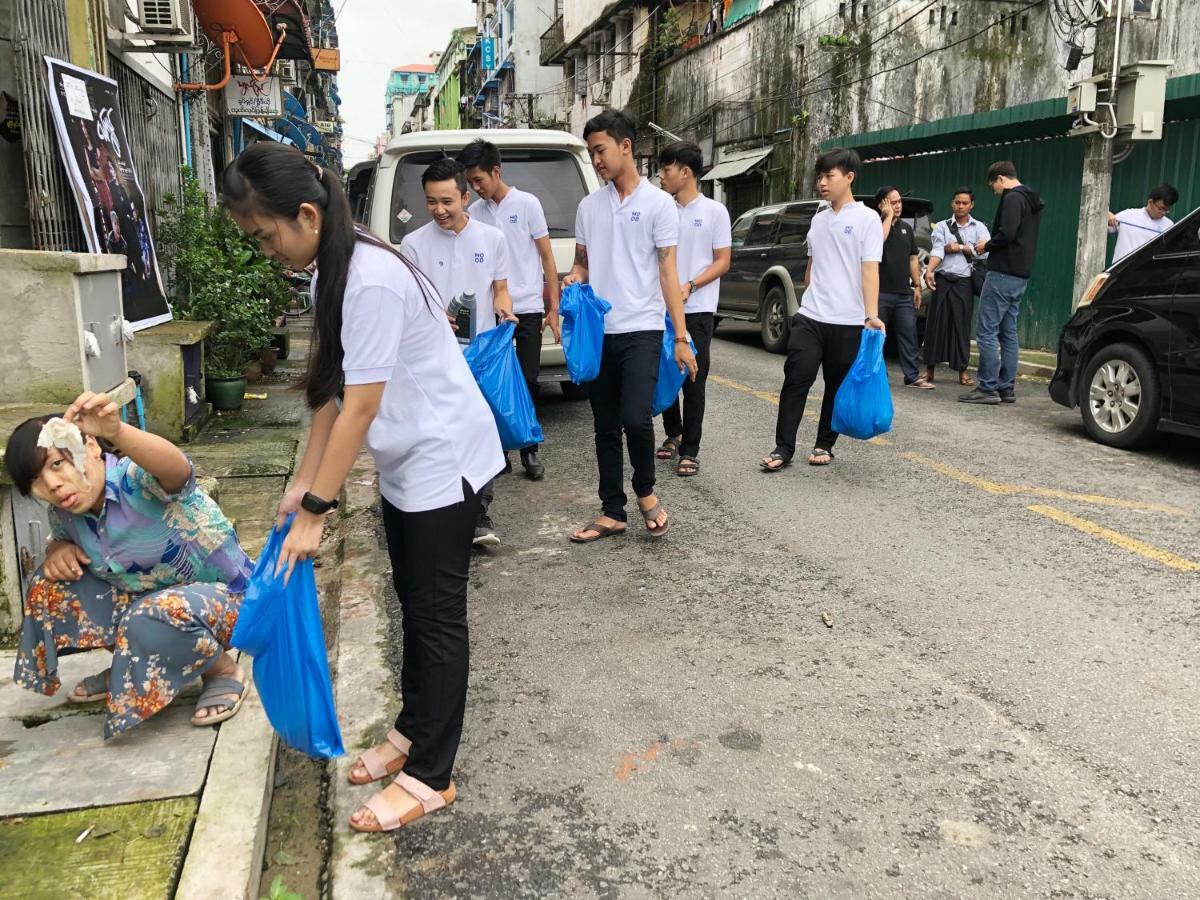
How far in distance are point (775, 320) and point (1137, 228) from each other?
13.1 ft

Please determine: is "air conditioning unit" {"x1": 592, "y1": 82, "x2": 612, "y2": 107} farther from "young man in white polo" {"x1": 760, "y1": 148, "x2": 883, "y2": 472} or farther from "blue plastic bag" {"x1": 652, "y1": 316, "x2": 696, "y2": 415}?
"blue plastic bag" {"x1": 652, "y1": 316, "x2": 696, "y2": 415}

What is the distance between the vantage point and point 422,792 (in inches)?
103

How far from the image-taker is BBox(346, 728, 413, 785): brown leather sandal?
2.76 meters

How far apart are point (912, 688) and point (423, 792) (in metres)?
1.63

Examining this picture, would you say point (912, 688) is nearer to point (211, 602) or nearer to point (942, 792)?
point (942, 792)

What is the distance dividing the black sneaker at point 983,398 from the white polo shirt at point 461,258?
5411 millimetres

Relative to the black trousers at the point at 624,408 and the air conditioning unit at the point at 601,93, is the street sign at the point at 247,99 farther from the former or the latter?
the air conditioning unit at the point at 601,93

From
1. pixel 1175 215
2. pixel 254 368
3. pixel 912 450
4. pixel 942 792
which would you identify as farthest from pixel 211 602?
pixel 1175 215

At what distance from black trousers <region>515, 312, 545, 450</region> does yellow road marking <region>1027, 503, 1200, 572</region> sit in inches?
110

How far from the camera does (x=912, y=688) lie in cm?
331

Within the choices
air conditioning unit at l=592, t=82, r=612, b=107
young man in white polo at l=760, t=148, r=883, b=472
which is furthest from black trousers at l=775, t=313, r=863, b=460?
air conditioning unit at l=592, t=82, r=612, b=107

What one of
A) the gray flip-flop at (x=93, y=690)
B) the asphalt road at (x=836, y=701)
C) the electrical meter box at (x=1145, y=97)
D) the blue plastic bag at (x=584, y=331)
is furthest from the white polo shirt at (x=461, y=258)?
the electrical meter box at (x=1145, y=97)

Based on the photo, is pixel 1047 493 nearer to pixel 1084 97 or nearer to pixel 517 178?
pixel 517 178

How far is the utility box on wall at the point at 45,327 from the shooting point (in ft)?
13.1
